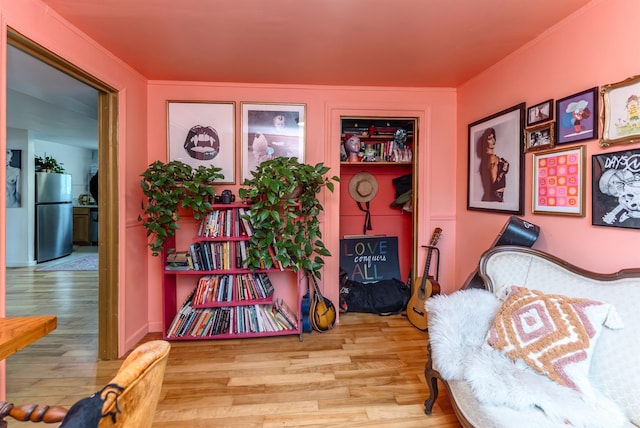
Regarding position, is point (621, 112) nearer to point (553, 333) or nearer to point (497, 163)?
point (497, 163)

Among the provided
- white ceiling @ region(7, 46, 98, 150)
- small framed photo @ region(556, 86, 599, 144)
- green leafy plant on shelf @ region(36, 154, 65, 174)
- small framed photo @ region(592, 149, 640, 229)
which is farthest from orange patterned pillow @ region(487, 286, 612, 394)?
green leafy plant on shelf @ region(36, 154, 65, 174)

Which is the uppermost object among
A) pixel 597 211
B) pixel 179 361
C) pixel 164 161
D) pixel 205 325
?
pixel 164 161

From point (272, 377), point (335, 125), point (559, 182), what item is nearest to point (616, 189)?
point (559, 182)

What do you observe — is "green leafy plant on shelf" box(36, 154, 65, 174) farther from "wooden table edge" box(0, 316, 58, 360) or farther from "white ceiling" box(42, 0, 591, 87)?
"wooden table edge" box(0, 316, 58, 360)

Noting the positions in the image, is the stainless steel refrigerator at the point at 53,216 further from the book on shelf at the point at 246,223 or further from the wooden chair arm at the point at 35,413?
the wooden chair arm at the point at 35,413

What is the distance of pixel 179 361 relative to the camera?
2.17 meters

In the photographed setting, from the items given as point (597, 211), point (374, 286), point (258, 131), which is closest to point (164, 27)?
point (258, 131)

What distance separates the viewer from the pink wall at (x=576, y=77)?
142cm

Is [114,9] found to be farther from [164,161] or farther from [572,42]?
[572,42]

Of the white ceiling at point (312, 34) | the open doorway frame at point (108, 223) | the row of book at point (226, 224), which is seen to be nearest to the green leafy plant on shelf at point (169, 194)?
the row of book at point (226, 224)

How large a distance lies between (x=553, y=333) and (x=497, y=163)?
1.37 m

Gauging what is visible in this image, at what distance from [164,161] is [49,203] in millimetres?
4283

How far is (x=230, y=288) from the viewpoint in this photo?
8.16 ft

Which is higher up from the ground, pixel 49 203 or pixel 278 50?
pixel 278 50
